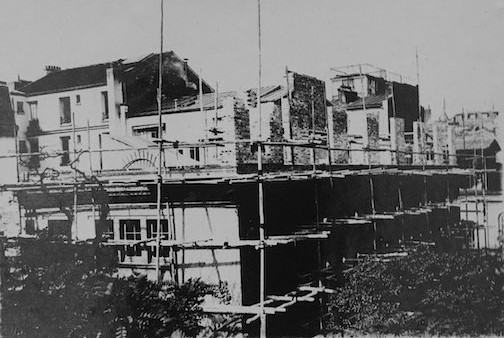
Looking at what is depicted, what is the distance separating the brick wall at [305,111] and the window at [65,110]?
57.6ft

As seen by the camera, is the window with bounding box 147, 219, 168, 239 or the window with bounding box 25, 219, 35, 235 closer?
the window with bounding box 147, 219, 168, 239

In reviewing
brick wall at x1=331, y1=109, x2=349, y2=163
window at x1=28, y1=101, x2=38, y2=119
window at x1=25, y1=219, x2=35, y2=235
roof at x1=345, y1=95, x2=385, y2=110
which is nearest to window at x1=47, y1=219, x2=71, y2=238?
window at x1=25, y1=219, x2=35, y2=235

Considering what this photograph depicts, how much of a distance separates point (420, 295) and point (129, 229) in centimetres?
763

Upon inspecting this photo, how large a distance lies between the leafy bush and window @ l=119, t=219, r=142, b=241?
5468mm

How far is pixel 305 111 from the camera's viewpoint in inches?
610

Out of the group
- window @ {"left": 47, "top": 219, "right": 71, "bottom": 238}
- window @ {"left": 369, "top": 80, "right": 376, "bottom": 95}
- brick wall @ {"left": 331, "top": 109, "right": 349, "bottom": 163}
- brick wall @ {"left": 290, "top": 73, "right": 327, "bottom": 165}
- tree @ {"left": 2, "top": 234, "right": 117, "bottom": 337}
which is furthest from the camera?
window @ {"left": 369, "top": 80, "right": 376, "bottom": 95}

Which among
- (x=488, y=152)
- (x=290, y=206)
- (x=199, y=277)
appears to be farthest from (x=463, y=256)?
(x=488, y=152)

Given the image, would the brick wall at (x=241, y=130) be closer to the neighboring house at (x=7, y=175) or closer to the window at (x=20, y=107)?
the neighboring house at (x=7, y=175)

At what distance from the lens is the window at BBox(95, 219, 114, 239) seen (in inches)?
512

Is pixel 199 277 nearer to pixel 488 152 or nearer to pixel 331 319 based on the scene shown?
pixel 331 319

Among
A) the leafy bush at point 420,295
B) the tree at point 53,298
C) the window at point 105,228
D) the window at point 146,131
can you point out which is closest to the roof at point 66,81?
the window at point 146,131

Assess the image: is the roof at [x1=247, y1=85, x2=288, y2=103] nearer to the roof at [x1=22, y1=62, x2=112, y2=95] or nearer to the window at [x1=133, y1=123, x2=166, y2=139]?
the window at [x1=133, y1=123, x2=166, y2=139]

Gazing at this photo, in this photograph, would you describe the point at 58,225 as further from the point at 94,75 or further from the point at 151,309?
the point at 94,75

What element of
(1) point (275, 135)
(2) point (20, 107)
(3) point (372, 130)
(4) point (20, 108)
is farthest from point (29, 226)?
(4) point (20, 108)
